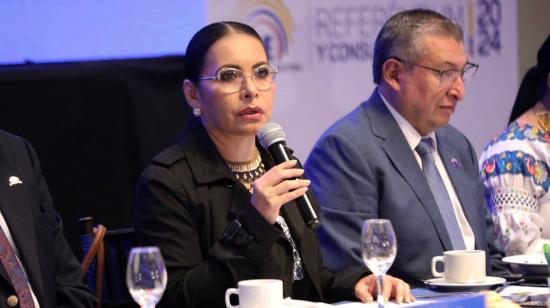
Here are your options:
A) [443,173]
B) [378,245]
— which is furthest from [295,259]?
[443,173]

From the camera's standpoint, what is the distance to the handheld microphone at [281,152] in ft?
8.72

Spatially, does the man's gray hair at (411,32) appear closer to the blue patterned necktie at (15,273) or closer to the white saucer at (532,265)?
the white saucer at (532,265)

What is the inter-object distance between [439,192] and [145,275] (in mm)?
1780

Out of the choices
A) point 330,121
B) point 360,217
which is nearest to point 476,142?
→ point 330,121

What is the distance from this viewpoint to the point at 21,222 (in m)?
2.87

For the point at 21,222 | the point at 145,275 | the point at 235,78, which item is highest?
the point at 235,78

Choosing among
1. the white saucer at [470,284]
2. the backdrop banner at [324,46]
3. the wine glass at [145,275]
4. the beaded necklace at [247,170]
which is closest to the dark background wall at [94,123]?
the backdrop banner at [324,46]

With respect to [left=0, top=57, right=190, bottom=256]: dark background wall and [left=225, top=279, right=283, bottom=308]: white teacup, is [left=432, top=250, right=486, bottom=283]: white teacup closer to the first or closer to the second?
[left=225, top=279, right=283, bottom=308]: white teacup

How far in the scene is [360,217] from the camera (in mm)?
3434

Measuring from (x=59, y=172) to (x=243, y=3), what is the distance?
1305 millimetres

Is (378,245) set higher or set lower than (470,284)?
higher

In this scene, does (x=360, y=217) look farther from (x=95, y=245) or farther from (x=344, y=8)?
(x=344, y=8)

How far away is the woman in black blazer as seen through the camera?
2801 mm

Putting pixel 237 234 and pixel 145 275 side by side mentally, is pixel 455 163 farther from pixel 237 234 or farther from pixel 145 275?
pixel 145 275
